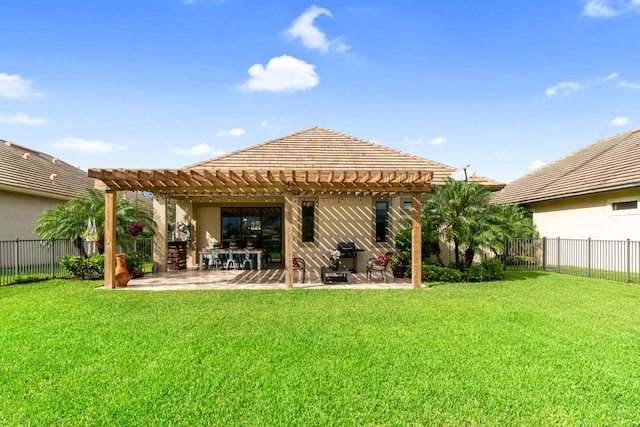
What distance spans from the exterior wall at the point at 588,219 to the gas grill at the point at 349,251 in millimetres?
10250

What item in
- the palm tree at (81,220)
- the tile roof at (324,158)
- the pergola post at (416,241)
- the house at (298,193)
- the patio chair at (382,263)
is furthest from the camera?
the tile roof at (324,158)

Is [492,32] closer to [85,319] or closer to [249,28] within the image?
[249,28]

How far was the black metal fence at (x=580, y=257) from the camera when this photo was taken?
432 inches

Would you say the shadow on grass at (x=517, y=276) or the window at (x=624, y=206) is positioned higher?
the window at (x=624, y=206)

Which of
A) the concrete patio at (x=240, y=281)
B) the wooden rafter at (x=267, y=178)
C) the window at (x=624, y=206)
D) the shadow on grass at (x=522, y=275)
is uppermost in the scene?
the wooden rafter at (x=267, y=178)

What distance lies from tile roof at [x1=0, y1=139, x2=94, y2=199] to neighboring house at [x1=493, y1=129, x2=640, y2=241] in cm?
2484

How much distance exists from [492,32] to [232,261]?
541 inches

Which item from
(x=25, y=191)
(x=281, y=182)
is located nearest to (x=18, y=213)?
(x=25, y=191)

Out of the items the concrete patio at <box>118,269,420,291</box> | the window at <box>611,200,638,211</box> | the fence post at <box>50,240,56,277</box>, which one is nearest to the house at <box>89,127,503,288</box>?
the concrete patio at <box>118,269,420,291</box>

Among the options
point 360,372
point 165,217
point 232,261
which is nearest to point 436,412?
point 360,372

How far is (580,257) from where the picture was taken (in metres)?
12.5

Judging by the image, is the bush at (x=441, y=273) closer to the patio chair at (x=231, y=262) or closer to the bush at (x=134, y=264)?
the patio chair at (x=231, y=262)

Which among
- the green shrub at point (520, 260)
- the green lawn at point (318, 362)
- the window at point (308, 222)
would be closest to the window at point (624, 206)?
the green shrub at point (520, 260)

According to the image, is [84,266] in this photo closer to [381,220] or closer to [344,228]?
[344,228]
